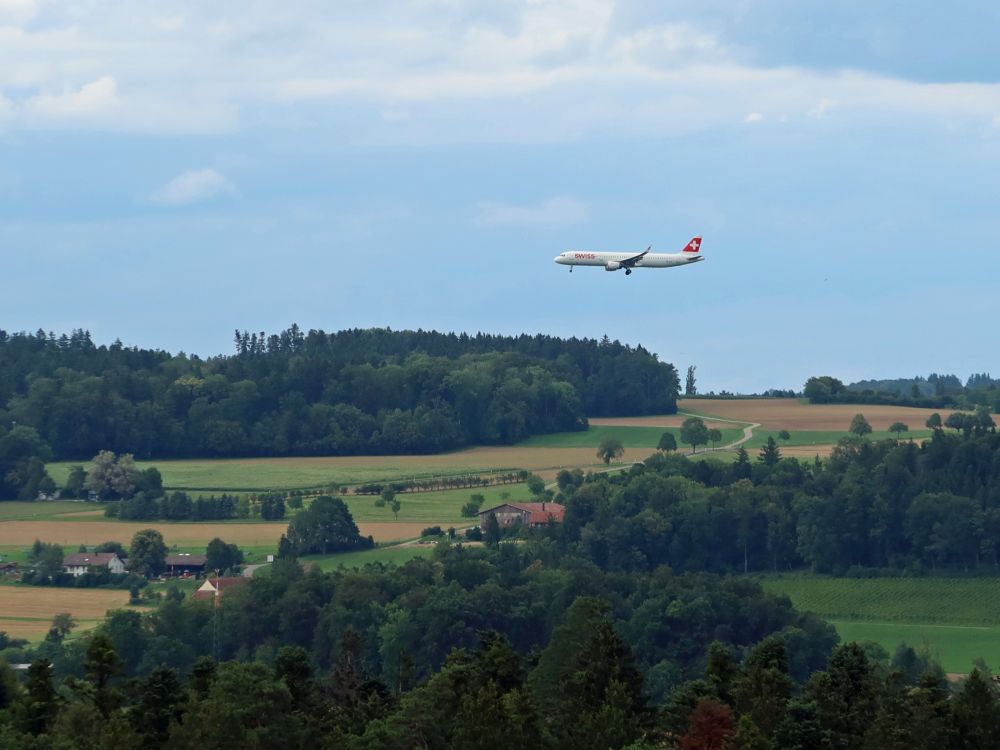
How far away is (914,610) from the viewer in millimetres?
153000

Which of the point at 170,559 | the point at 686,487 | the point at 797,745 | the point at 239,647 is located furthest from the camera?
the point at 686,487

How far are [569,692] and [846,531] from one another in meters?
97.2

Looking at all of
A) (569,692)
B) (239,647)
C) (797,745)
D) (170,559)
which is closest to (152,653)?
(239,647)

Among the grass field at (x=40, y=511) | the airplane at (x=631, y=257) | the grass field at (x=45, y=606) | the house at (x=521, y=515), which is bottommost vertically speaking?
the grass field at (x=45, y=606)

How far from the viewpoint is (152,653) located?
5064 inches

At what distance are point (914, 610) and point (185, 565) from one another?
5393 centimetres

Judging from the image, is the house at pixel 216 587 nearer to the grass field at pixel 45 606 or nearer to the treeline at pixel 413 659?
the treeline at pixel 413 659

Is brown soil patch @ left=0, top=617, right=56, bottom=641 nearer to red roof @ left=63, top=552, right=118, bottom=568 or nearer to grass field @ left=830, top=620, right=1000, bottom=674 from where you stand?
red roof @ left=63, top=552, right=118, bottom=568

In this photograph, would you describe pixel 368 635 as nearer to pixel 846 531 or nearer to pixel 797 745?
pixel 846 531

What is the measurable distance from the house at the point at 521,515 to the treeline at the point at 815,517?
1.81 metres

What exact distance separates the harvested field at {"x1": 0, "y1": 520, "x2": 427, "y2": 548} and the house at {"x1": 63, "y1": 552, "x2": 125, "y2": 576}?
168 inches

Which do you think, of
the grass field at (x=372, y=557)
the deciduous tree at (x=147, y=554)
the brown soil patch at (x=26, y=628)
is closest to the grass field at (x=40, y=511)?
the deciduous tree at (x=147, y=554)

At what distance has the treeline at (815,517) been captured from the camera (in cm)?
17188

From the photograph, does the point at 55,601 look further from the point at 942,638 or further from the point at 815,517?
the point at 815,517
